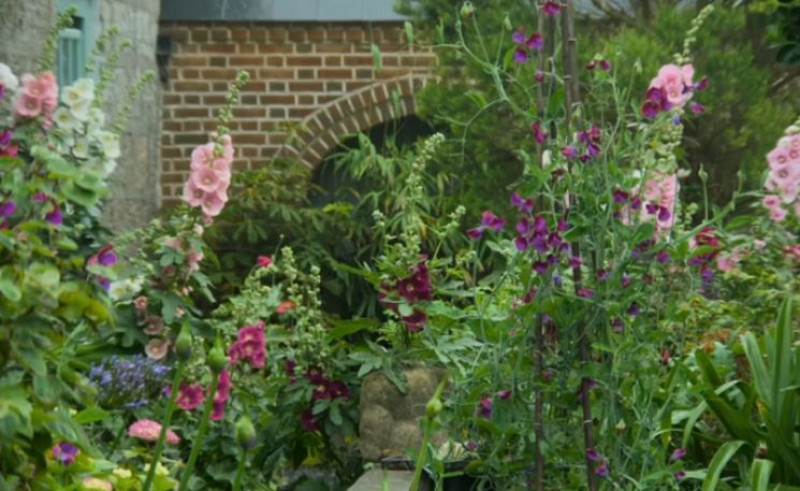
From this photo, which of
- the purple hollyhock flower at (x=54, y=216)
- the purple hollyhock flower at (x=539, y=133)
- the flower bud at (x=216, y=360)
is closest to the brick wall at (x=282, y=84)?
the purple hollyhock flower at (x=539, y=133)

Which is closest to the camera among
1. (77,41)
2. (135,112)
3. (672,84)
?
(672,84)

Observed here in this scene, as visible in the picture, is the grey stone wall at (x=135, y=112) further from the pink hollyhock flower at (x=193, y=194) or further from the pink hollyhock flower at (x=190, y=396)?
the pink hollyhock flower at (x=193, y=194)

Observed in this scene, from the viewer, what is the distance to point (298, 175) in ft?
32.6

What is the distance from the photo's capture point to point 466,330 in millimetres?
4477

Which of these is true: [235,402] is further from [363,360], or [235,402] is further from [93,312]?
[93,312]

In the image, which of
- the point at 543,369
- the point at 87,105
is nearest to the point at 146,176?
the point at 87,105

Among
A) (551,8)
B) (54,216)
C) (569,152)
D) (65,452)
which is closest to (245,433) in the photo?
(54,216)

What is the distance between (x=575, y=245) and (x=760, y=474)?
69 centimetres

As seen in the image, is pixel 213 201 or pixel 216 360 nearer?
pixel 216 360

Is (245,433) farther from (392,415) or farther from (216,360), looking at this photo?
(392,415)

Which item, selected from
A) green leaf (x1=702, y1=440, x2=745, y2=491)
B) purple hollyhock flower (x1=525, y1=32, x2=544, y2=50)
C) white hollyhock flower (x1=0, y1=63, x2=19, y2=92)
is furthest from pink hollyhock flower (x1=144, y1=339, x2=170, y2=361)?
green leaf (x1=702, y1=440, x2=745, y2=491)

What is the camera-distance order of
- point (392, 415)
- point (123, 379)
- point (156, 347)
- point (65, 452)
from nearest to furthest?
point (65, 452) → point (156, 347) → point (392, 415) → point (123, 379)

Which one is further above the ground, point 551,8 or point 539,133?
point 551,8

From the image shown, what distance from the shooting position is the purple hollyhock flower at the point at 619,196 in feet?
10.3
